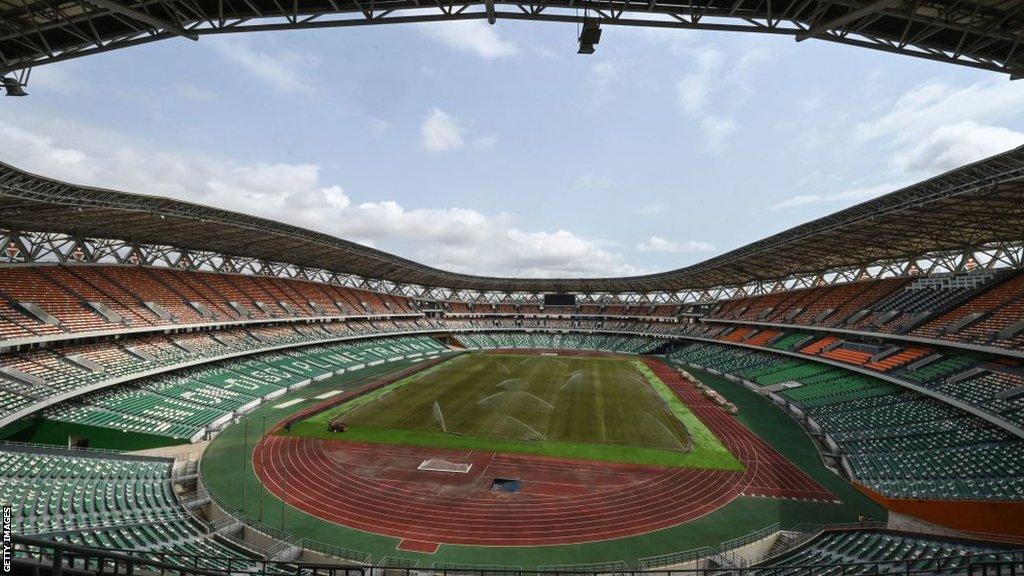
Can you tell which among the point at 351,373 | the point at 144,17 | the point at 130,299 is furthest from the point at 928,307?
the point at 130,299

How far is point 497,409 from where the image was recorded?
37781 mm

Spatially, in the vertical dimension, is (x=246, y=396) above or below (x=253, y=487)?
above

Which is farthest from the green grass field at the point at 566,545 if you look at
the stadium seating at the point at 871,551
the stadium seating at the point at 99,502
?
the stadium seating at the point at 99,502

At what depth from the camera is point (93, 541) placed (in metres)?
13.6

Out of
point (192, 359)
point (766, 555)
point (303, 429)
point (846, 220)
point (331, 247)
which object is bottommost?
point (766, 555)

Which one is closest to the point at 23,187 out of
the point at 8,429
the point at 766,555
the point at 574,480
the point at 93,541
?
the point at 8,429

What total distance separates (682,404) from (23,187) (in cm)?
4695

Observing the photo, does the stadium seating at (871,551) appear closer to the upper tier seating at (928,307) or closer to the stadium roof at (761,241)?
the stadium roof at (761,241)

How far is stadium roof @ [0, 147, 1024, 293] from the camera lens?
22.2 metres

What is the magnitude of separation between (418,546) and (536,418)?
1858 cm

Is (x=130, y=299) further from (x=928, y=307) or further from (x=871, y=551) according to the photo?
(x=928, y=307)

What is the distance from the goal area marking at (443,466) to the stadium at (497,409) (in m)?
0.19

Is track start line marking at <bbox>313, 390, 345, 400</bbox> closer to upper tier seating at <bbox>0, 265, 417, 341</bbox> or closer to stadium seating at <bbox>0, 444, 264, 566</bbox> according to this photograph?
upper tier seating at <bbox>0, 265, 417, 341</bbox>

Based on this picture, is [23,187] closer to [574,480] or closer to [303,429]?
[303,429]
